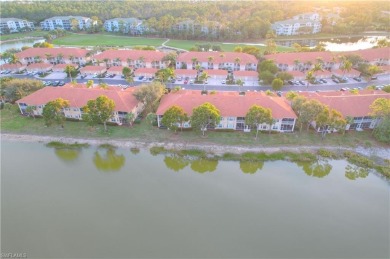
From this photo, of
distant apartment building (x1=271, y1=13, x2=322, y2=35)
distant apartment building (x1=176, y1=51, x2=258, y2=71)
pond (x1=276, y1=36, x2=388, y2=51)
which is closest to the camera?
distant apartment building (x1=176, y1=51, x2=258, y2=71)

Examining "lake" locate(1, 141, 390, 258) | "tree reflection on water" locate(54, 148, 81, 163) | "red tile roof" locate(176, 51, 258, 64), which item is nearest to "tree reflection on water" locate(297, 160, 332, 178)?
"lake" locate(1, 141, 390, 258)

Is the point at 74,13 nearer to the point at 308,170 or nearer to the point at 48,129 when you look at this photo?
the point at 48,129

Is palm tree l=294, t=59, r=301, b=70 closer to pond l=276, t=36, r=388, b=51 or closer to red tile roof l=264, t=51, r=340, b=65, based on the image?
red tile roof l=264, t=51, r=340, b=65

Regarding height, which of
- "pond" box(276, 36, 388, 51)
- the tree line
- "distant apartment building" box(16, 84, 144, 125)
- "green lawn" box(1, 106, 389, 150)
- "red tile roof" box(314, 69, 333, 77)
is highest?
the tree line

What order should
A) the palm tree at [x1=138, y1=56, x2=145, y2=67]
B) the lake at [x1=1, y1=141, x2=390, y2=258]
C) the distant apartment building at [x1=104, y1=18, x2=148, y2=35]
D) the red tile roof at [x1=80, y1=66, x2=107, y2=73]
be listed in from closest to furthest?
the lake at [x1=1, y1=141, x2=390, y2=258]
the red tile roof at [x1=80, y1=66, x2=107, y2=73]
the palm tree at [x1=138, y1=56, x2=145, y2=67]
the distant apartment building at [x1=104, y1=18, x2=148, y2=35]

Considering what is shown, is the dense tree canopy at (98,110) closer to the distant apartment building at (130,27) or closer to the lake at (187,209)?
the lake at (187,209)

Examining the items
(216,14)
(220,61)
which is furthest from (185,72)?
(216,14)
